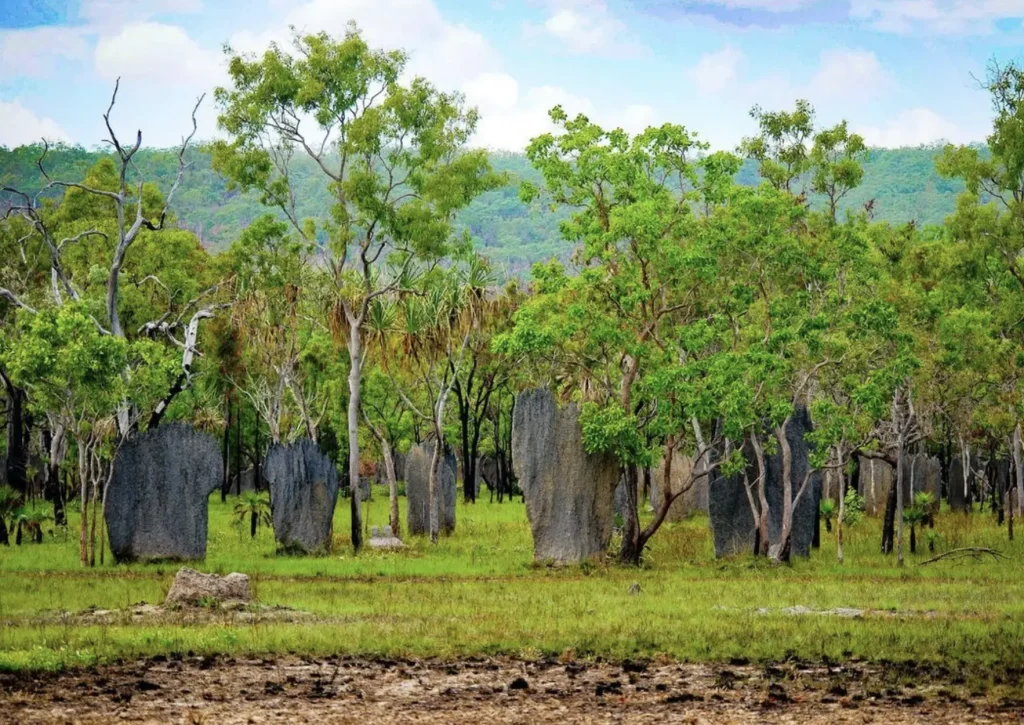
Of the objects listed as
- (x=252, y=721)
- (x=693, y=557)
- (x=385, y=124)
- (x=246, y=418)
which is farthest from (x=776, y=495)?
(x=246, y=418)

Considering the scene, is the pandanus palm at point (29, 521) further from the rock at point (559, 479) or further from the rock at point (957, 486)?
the rock at point (957, 486)

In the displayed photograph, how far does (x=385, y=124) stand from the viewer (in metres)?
36.1

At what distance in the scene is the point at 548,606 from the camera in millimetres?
22109

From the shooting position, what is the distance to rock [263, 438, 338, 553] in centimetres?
3369

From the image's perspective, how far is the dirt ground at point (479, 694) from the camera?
13242 mm

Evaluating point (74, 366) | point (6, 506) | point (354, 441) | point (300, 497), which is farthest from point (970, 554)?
point (6, 506)

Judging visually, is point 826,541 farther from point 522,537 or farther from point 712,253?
point 712,253

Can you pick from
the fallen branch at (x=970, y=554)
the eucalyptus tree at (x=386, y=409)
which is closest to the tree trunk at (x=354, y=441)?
the fallen branch at (x=970, y=554)

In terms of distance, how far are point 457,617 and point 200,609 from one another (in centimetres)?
381

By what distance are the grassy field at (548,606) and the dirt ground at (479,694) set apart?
0.83m

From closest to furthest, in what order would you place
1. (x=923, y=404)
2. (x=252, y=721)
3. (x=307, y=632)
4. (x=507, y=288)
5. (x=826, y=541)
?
(x=252, y=721) → (x=307, y=632) → (x=923, y=404) → (x=826, y=541) → (x=507, y=288)

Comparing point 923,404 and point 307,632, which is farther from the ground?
point 923,404

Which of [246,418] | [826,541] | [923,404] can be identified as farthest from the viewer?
[246,418]

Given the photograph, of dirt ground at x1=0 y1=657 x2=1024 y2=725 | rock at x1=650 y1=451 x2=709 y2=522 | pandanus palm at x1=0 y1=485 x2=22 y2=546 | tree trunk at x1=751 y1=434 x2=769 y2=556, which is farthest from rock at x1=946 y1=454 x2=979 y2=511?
dirt ground at x1=0 y1=657 x2=1024 y2=725
